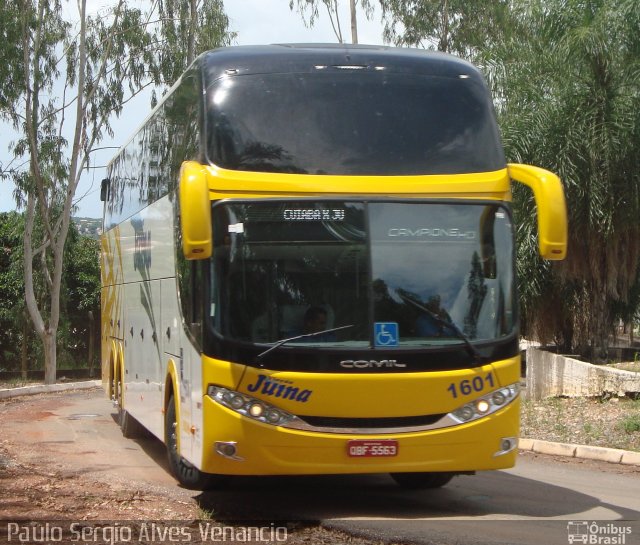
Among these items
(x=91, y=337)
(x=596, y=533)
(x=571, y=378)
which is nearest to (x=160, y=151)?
(x=596, y=533)

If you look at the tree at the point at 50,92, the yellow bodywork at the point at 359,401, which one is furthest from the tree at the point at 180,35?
the yellow bodywork at the point at 359,401

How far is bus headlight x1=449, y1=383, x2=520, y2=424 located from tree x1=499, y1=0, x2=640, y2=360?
11784mm

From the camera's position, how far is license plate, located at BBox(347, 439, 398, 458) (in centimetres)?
827

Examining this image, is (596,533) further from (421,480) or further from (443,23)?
(443,23)

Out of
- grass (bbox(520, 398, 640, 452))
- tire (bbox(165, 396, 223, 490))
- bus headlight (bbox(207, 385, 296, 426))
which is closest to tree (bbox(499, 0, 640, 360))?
grass (bbox(520, 398, 640, 452))

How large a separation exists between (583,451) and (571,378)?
203 inches

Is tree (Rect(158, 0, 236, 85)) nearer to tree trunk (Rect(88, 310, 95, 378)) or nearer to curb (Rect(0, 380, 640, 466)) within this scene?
tree trunk (Rect(88, 310, 95, 378))

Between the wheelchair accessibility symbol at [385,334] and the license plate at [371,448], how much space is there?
0.76 meters

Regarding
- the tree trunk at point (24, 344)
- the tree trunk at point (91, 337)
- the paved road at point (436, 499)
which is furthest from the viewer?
the tree trunk at point (91, 337)

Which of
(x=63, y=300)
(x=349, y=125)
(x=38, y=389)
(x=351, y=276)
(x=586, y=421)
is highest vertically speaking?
(x=349, y=125)

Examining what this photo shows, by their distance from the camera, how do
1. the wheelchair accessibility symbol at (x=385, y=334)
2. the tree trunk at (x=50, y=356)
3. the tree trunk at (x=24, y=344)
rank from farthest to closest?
the tree trunk at (x=24, y=344) < the tree trunk at (x=50, y=356) < the wheelchair accessibility symbol at (x=385, y=334)

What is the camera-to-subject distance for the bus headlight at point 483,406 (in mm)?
8492

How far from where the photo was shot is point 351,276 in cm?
844

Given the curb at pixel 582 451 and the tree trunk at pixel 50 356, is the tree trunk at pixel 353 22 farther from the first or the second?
the curb at pixel 582 451
